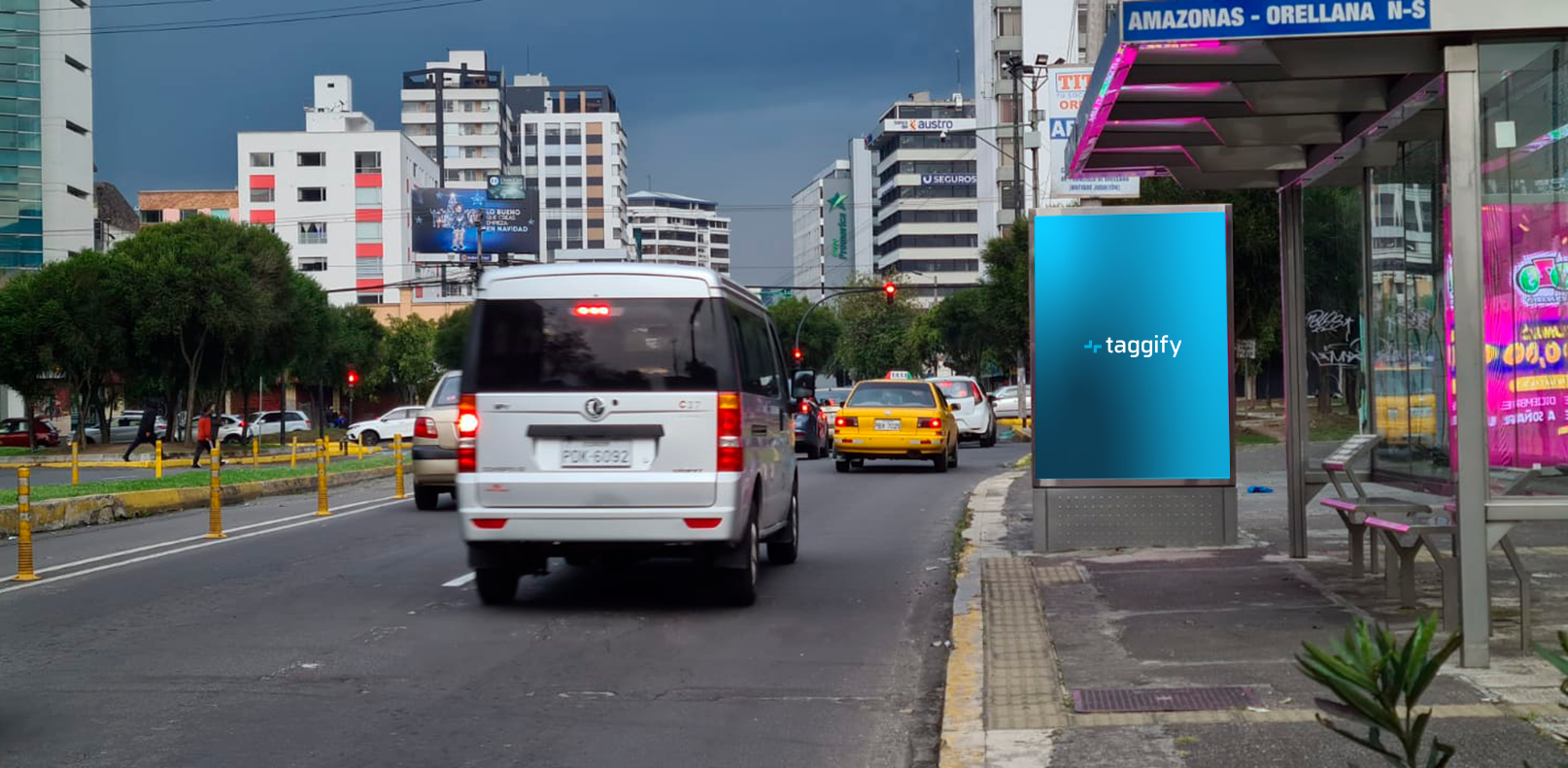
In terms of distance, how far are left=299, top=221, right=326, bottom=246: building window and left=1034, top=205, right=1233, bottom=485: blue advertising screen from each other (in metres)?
108

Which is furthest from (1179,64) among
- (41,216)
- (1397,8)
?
(41,216)

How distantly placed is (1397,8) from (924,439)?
1966 centimetres

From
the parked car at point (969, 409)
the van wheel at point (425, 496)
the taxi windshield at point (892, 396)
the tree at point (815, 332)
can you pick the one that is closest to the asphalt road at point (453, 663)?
the van wheel at point (425, 496)

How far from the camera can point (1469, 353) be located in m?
6.92

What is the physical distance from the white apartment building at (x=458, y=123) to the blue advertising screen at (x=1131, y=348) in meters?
141

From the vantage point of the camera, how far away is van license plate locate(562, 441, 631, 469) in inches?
386

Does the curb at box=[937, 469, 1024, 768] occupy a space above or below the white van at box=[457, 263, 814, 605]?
below

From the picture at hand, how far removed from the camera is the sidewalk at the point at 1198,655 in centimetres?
562

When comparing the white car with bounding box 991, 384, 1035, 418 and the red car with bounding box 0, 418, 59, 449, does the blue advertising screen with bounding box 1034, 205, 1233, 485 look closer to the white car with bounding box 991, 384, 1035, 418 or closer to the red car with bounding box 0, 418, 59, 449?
the white car with bounding box 991, 384, 1035, 418

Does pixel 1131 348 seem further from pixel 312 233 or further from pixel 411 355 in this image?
pixel 312 233

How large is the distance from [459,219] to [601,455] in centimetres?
8585

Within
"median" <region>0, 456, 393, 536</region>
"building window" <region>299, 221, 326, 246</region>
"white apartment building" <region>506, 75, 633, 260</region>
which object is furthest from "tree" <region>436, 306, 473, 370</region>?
"white apartment building" <region>506, 75, 633, 260</region>

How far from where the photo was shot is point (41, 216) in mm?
76375

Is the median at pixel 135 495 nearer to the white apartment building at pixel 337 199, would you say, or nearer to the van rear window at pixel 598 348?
the van rear window at pixel 598 348
